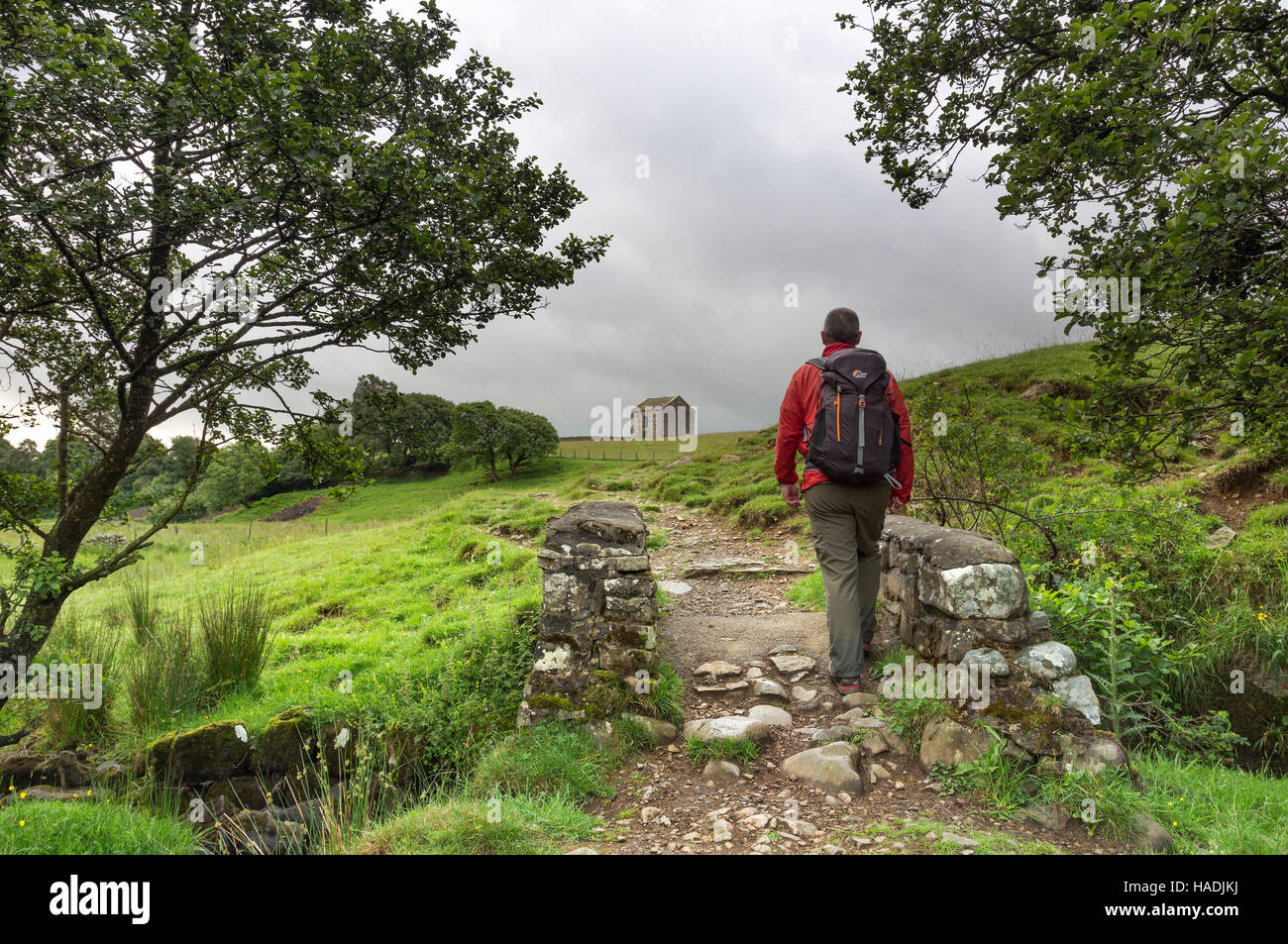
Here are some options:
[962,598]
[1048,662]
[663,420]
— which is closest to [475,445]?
[663,420]

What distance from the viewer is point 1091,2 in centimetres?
773

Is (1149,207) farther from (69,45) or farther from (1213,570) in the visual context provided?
(69,45)

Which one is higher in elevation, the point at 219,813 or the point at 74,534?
the point at 74,534

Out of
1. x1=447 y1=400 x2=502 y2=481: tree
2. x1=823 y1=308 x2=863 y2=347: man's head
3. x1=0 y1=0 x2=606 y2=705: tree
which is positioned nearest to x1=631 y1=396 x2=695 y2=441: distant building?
x1=447 y1=400 x2=502 y2=481: tree

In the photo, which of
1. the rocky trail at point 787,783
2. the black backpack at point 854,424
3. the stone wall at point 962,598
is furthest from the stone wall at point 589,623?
the stone wall at point 962,598

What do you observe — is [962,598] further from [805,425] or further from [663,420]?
[663,420]

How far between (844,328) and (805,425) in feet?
3.27

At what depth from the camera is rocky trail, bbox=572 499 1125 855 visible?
3395 millimetres

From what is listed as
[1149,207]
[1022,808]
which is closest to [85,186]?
[1022,808]

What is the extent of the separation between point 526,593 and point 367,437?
3653mm

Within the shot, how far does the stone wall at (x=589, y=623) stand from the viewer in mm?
5082

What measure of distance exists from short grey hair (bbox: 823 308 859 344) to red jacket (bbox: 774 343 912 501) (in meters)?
0.06

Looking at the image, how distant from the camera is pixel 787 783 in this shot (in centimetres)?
420
